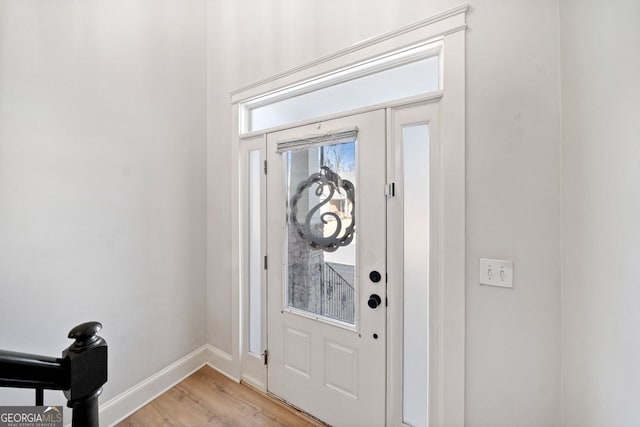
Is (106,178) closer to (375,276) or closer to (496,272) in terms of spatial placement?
(375,276)

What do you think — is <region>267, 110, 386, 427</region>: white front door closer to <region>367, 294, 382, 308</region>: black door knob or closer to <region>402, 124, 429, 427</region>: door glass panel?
<region>367, 294, 382, 308</region>: black door knob

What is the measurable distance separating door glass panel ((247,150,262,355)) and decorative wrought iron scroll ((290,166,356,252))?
1.39ft

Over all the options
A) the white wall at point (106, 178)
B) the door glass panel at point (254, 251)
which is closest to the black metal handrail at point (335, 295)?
the door glass panel at point (254, 251)

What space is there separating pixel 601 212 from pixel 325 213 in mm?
1286

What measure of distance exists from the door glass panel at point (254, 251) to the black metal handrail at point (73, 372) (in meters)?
1.43

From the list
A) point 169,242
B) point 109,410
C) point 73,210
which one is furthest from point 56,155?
point 109,410

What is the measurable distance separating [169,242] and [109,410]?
1169 millimetres

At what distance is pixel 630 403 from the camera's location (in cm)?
73

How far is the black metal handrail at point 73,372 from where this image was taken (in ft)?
1.95

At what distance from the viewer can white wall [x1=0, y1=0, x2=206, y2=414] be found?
4.51 feet

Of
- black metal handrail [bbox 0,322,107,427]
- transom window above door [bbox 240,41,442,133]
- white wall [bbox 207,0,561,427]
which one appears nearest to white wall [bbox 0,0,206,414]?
transom window above door [bbox 240,41,442,133]

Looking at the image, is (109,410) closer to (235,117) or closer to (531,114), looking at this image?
(235,117)

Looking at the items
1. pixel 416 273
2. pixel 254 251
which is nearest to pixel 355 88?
pixel 416 273

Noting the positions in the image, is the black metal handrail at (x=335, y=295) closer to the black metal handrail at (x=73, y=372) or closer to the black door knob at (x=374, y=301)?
the black door knob at (x=374, y=301)
